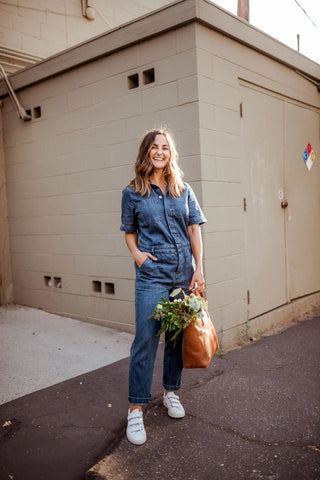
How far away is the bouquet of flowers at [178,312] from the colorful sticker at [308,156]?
406 centimetres

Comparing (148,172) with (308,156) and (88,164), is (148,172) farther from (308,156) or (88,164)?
(308,156)

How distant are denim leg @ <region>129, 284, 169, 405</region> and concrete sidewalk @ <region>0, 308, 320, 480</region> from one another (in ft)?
1.11

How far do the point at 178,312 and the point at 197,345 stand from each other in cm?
25

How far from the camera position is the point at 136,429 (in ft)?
9.29

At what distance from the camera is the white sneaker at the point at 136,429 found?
2795mm

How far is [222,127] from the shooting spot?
179 inches

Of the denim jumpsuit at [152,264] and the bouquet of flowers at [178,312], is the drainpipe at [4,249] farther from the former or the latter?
Result: the bouquet of flowers at [178,312]

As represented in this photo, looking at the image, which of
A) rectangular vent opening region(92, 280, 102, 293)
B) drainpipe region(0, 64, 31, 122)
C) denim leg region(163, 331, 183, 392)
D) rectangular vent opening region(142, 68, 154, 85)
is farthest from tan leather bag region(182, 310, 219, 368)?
drainpipe region(0, 64, 31, 122)

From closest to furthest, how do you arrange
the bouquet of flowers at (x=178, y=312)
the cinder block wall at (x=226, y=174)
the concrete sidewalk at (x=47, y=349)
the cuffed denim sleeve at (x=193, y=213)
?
the bouquet of flowers at (x=178, y=312) < the cuffed denim sleeve at (x=193, y=213) < the concrete sidewalk at (x=47, y=349) < the cinder block wall at (x=226, y=174)

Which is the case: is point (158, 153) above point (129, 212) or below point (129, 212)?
above

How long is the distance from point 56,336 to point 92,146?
7.48ft

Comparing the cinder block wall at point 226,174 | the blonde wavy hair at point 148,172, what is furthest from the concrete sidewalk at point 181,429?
the blonde wavy hair at point 148,172

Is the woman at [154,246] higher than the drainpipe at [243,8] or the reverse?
the reverse

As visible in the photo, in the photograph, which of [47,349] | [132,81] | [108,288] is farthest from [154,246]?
[132,81]
